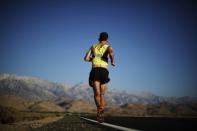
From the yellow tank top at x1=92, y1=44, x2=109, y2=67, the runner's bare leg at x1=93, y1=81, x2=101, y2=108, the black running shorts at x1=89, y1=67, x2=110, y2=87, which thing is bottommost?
the runner's bare leg at x1=93, y1=81, x2=101, y2=108

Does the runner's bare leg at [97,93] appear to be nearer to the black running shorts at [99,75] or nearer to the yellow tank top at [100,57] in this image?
the black running shorts at [99,75]

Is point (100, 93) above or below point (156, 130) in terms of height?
above

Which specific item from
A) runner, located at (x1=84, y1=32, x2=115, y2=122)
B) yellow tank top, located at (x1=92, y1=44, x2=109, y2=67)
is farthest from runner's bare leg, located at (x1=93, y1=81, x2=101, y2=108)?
yellow tank top, located at (x1=92, y1=44, x2=109, y2=67)

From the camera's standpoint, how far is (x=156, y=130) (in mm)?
5902

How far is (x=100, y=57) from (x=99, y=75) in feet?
1.89

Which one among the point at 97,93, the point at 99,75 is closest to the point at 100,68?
the point at 99,75

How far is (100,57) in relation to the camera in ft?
28.6

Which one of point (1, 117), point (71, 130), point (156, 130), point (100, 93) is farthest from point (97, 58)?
point (1, 117)

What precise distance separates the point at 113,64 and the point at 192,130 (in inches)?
141

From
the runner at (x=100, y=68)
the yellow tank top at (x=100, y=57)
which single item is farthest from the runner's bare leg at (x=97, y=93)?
the yellow tank top at (x=100, y=57)

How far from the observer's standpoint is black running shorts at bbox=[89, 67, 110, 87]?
332 inches

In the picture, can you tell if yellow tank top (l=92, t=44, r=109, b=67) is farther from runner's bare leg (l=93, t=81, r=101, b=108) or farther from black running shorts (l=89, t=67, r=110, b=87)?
runner's bare leg (l=93, t=81, r=101, b=108)

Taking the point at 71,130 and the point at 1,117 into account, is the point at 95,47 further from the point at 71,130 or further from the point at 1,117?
the point at 1,117

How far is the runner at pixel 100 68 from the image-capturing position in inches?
333
